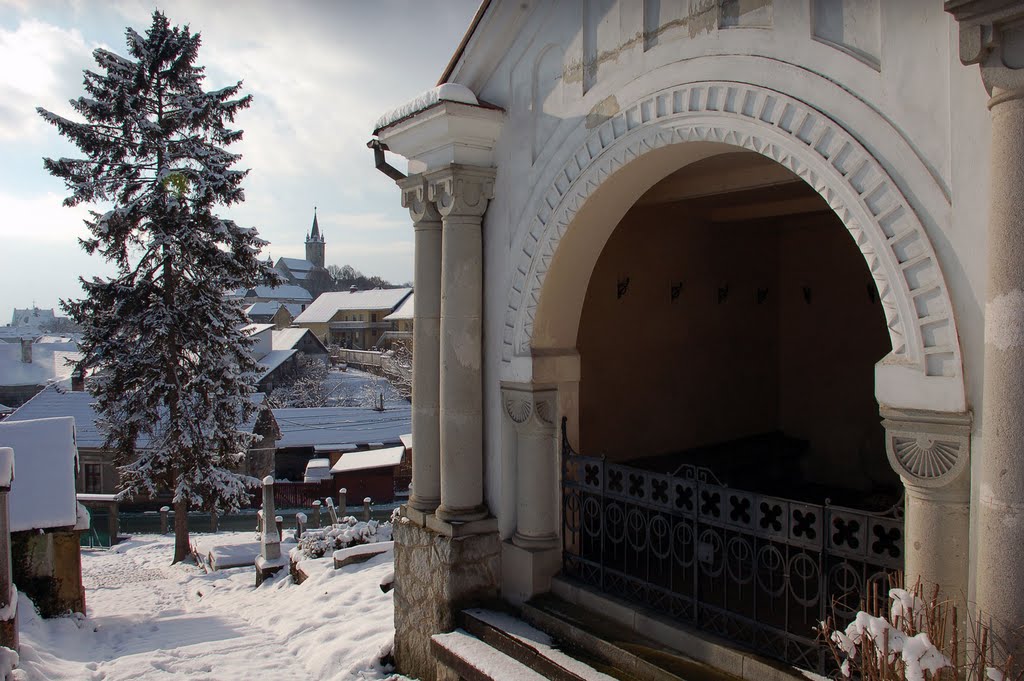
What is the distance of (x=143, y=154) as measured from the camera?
1605 cm

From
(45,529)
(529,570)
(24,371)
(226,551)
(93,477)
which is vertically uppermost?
(24,371)

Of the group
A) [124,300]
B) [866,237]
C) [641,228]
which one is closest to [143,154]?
[124,300]

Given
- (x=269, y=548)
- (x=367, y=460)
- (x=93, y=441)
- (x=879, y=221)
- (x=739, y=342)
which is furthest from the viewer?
(x=93, y=441)

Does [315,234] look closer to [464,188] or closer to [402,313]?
[402,313]

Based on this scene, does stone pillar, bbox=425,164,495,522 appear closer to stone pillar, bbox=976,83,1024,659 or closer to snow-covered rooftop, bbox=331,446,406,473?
stone pillar, bbox=976,83,1024,659

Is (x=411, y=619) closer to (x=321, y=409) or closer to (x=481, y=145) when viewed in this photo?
(x=481, y=145)

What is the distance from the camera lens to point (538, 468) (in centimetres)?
527

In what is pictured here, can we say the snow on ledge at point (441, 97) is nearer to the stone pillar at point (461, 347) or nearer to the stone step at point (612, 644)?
the stone pillar at point (461, 347)

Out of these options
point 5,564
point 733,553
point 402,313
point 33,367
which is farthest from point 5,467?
point 402,313

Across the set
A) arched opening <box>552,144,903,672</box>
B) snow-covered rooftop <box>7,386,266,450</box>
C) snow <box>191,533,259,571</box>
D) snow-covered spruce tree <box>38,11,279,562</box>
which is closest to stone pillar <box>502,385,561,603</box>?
arched opening <box>552,144,903,672</box>

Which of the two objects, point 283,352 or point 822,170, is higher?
point 822,170

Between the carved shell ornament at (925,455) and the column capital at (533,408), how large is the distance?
8.27 ft

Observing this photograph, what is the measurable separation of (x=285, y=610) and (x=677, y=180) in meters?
6.45

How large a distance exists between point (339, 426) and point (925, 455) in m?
28.6
